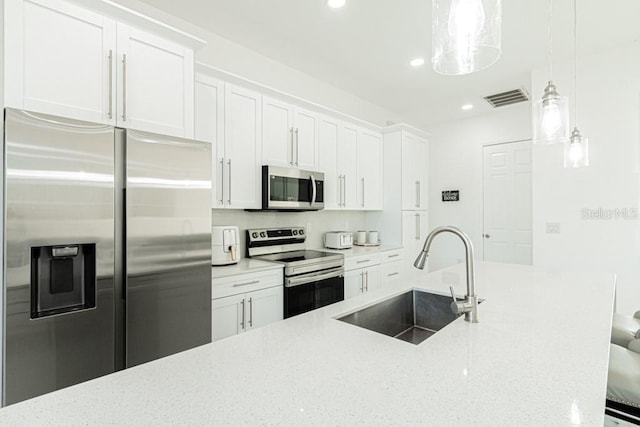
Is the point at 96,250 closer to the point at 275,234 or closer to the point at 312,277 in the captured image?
the point at 312,277

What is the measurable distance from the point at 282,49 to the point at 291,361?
9.96 feet

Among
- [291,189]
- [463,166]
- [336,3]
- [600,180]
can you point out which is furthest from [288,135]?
[463,166]

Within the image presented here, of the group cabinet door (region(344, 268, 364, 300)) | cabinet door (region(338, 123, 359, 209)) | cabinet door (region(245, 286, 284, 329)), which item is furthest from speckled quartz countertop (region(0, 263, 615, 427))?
cabinet door (region(338, 123, 359, 209))

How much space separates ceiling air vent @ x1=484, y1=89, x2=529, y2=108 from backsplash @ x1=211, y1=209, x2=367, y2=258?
92.4 inches

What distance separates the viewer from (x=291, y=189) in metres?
3.17

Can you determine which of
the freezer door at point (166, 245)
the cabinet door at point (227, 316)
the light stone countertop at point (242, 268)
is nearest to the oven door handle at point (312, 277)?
the light stone countertop at point (242, 268)

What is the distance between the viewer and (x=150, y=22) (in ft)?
6.35

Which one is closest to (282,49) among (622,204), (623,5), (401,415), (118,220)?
(118,220)

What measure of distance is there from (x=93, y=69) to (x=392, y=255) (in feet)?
11.2

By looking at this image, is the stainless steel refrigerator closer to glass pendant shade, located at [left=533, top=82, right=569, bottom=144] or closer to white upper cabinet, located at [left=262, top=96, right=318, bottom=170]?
white upper cabinet, located at [left=262, top=96, right=318, bottom=170]

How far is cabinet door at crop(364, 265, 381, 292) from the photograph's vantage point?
12.1 ft

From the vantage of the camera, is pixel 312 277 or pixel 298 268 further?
pixel 312 277

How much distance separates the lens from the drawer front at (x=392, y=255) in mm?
3930

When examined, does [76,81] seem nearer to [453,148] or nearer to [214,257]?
[214,257]
